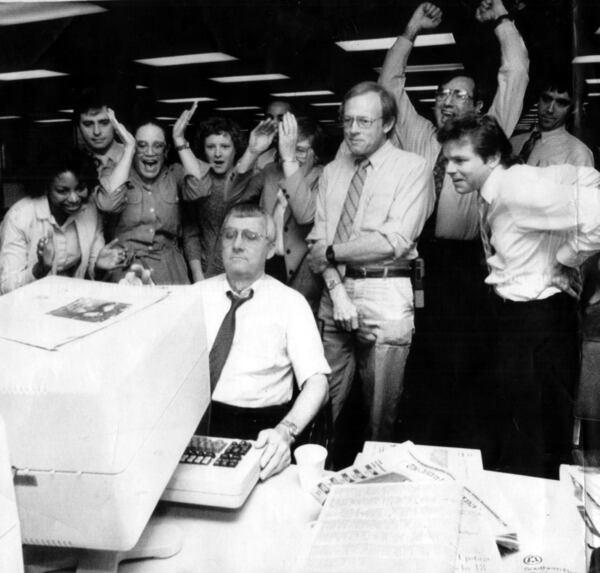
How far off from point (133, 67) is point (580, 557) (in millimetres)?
1817

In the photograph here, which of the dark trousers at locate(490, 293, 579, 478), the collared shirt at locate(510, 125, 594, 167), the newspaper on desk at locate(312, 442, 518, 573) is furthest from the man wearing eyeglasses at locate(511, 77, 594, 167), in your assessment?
the newspaper on desk at locate(312, 442, 518, 573)

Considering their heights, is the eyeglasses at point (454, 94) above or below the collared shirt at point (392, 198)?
above

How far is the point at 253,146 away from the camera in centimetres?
204

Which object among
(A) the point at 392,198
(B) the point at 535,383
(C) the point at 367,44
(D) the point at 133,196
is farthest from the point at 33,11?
(B) the point at 535,383

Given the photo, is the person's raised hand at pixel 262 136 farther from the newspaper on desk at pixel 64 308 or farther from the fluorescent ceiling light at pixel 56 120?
the newspaper on desk at pixel 64 308

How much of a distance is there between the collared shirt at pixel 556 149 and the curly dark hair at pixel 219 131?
88 cm

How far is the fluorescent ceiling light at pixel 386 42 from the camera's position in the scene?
6.03ft

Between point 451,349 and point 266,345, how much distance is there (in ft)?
1.97

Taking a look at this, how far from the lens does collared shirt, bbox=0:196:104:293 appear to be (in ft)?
6.28

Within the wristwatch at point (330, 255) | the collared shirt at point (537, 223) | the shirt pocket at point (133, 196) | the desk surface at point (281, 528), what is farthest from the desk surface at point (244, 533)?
the shirt pocket at point (133, 196)

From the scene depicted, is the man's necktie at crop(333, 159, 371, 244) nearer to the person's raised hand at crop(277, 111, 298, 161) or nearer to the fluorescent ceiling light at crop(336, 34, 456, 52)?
the person's raised hand at crop(277, 111, 298, 161)

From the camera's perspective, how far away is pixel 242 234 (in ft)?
6.40

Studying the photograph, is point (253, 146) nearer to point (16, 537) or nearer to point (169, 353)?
point (169, 353)

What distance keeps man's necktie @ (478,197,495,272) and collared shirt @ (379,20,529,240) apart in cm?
4
